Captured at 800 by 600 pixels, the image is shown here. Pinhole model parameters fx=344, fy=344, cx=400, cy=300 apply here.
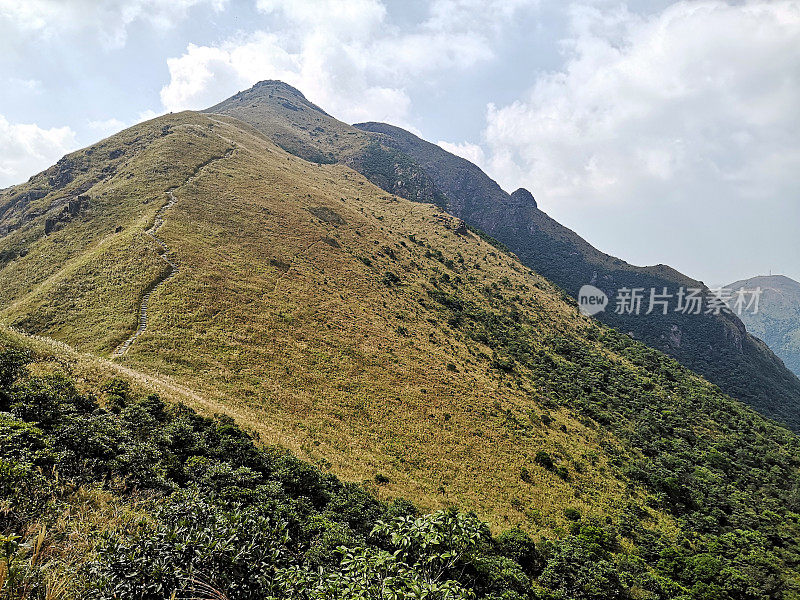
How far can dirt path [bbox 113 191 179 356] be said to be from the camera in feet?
105

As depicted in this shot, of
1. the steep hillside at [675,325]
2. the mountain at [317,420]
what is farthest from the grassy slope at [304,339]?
the steep hillside at [675,325]

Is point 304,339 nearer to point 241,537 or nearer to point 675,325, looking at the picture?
point 241,537

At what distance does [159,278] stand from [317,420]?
27.4 m

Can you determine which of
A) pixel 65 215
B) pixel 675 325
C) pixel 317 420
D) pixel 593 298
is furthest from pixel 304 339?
pixel 675 325

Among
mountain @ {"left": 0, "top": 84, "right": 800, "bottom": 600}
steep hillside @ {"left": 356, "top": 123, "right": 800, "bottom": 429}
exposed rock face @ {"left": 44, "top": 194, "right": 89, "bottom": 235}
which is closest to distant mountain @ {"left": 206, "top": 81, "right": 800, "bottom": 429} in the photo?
steep hillside @ {"left": 356, "top": 123, "right": 800, "bottom": 429}

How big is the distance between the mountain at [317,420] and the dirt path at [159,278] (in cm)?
26

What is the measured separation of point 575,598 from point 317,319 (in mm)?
38240

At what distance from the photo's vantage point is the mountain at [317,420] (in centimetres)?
792

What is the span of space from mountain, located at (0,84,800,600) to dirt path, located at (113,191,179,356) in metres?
0.26

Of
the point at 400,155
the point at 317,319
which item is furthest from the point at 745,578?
the point at 400,155

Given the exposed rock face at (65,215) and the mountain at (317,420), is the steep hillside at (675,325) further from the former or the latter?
the exposed rock face at (65,215)

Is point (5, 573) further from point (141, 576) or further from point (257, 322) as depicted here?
point (257, 322)

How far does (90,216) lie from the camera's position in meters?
56.2

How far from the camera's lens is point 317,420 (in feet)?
105
